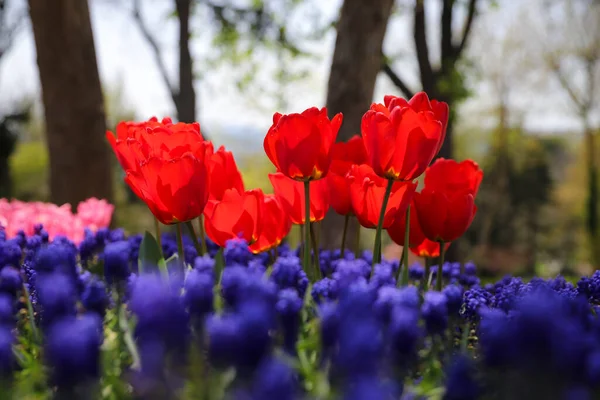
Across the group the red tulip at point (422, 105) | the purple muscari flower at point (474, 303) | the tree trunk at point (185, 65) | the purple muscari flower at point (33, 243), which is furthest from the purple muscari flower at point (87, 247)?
the tree trunk at point (185, 65)

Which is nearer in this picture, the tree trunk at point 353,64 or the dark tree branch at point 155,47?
the tree trunk at point 353,64

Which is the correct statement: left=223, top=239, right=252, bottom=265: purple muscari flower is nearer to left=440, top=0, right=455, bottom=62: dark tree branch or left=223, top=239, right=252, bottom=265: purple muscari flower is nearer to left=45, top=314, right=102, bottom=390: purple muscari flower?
left=45, top=314, right=102, bottom=390: purple muscari flower

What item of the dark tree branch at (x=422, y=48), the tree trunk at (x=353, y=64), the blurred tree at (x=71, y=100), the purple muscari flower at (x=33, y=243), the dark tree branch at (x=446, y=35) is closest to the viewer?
the purple muscari flower at (x=33, y=243)

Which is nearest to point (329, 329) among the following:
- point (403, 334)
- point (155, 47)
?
point (403, 334)

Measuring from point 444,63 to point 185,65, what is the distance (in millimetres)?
4508

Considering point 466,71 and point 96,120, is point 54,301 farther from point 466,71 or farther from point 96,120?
point 466,71

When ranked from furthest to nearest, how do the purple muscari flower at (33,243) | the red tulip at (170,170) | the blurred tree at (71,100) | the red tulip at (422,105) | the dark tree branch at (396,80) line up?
the dark tree branch at (396,80), the blurred tree at (71,100), the purple muscari flower at (33,243), the red tulip at (422,105), the red tulip at (170,170)

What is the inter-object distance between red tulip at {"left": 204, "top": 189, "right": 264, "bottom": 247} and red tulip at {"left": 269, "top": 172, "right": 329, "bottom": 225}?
95mm

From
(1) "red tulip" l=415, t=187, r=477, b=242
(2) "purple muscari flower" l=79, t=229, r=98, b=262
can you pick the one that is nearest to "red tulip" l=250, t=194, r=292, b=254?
(1) "red tulip" l=415, t=187, r=477, b=242

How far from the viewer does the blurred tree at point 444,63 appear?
8914mm

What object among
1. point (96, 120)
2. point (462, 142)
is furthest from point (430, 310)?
point (462, 142)

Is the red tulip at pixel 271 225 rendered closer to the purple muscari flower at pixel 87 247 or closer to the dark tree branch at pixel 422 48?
the purple muscari flower at pixel 87 247

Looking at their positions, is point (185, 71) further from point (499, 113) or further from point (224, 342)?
point (499, 113)

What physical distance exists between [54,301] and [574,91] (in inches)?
1126
